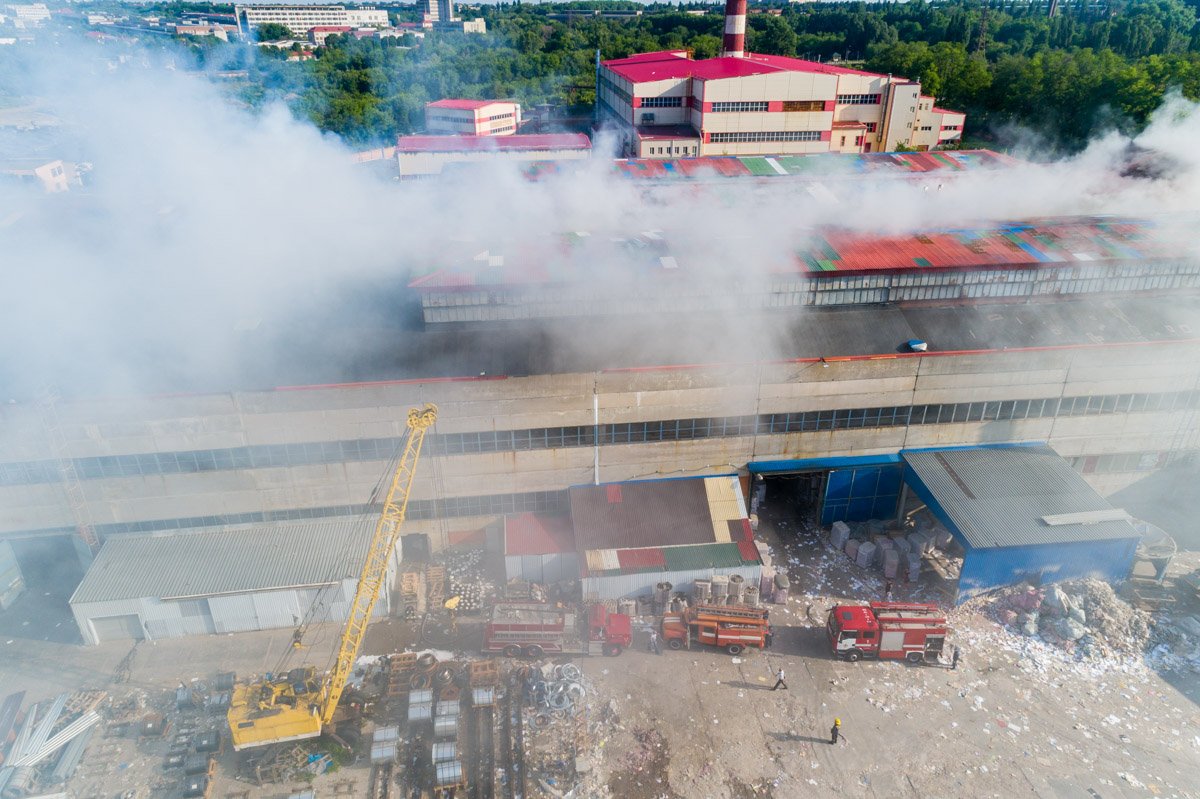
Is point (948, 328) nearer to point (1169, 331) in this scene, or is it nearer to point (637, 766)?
point (1169, 331)

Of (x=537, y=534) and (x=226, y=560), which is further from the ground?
(x=226, y=560)

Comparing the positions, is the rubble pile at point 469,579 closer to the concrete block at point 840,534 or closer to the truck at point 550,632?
the truck at point 550,632

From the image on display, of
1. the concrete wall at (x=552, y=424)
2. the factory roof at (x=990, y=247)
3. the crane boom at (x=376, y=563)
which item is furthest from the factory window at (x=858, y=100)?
the crane boom at (x=376, y=563)

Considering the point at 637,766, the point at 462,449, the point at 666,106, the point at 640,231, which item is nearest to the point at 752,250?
the point at 640,231

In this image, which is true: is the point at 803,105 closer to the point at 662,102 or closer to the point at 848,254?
the point at 662,102

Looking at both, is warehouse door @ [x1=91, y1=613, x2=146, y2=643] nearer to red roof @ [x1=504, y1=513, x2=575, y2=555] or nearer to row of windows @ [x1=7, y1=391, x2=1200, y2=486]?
row of windows @ [x1=7, y1=391, x2=1200, y2=486]

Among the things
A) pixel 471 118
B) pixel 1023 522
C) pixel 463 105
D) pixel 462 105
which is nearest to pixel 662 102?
pixel 471 118
